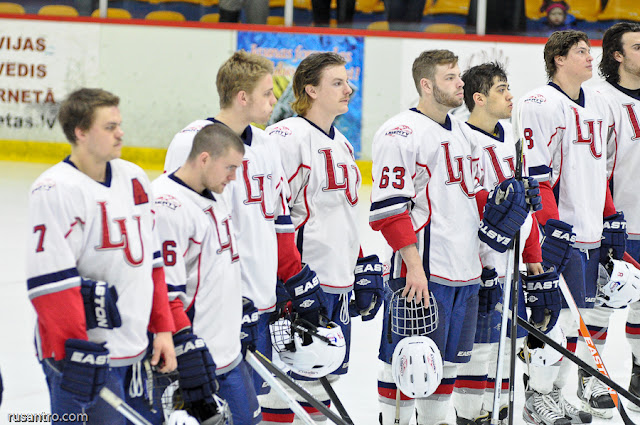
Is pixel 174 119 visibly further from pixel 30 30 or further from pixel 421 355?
pixel 421 355

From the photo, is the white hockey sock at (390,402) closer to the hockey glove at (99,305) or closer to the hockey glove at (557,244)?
the hockey glove at (557,244)

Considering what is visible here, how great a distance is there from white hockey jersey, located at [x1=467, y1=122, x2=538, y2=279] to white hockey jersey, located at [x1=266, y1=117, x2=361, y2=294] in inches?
25.3

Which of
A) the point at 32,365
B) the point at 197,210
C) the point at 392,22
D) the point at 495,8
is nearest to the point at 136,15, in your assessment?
the point at 392,22

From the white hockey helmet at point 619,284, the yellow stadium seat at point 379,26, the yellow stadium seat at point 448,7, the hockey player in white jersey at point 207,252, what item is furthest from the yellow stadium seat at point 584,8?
the hockey player in white jersey at point 207,252

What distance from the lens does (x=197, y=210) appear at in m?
2.88

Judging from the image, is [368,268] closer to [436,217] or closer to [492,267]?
[436,217]

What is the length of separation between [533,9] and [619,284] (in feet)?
21.3

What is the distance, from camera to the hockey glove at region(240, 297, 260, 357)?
10.3 ft

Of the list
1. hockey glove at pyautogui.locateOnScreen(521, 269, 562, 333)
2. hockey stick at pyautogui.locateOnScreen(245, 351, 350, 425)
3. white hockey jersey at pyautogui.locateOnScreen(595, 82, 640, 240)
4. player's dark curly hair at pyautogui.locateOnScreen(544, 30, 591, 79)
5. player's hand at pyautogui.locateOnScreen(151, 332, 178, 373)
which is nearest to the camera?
player's hand at pyautogui.locateOnScreen(151, 332, 178, 373)

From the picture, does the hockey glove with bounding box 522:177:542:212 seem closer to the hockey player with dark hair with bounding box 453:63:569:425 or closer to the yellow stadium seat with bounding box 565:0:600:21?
the hockey player with dark hair with bounding box 453:63:569:425

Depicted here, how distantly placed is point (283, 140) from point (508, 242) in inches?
36.7

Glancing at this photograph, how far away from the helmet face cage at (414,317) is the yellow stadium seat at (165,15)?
7.98 m

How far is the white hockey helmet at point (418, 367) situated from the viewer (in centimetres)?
353

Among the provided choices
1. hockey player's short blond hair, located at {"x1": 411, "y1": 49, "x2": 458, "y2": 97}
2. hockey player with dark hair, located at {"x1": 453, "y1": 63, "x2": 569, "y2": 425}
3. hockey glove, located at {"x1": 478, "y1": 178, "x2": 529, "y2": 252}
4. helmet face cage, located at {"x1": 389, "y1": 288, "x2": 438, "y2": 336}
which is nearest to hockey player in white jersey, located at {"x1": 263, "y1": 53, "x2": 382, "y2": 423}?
helmet face cage, located at {"x1": 389, "y1": 288, "x2": 438, "y2": 336}
